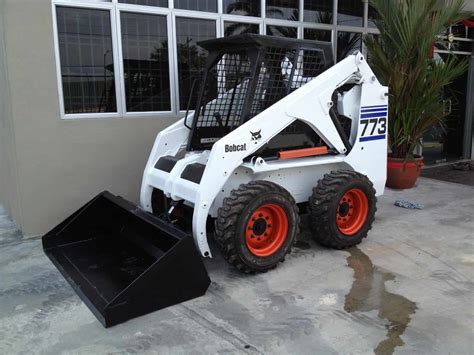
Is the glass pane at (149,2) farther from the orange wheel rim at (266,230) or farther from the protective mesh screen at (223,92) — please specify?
the orange wheel rim at (266,230)

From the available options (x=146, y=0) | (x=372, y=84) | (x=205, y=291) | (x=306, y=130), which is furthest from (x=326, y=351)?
(x=146, y=0)

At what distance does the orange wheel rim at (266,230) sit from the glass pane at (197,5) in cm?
292

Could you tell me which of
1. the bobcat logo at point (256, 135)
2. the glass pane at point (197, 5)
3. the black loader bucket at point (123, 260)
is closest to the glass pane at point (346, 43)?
the glass pane at point (197, 5)

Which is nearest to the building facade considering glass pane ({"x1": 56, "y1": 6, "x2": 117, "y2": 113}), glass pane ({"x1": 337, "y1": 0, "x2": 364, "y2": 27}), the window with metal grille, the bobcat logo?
glass pane ({"x1": 56, "y1": 6, "x2": 117, "y2": 113})

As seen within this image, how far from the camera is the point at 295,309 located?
3133mm

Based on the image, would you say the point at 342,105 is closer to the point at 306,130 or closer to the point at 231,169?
the point at 306,130

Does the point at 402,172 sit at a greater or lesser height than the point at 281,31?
lesser

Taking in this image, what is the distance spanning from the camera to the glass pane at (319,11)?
640 centimetres

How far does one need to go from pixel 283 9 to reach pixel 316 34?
0.69m

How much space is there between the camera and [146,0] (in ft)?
16.6

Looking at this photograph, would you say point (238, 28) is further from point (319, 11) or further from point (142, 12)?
point (319, 11)

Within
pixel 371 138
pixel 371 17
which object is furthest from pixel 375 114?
pixel 371 17

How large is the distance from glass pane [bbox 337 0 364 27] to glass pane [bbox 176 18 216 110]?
2300mm

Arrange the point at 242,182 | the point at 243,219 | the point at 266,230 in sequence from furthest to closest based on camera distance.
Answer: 1. the point at 242,182
2. the point at 266,230
3. the point at 243,219
